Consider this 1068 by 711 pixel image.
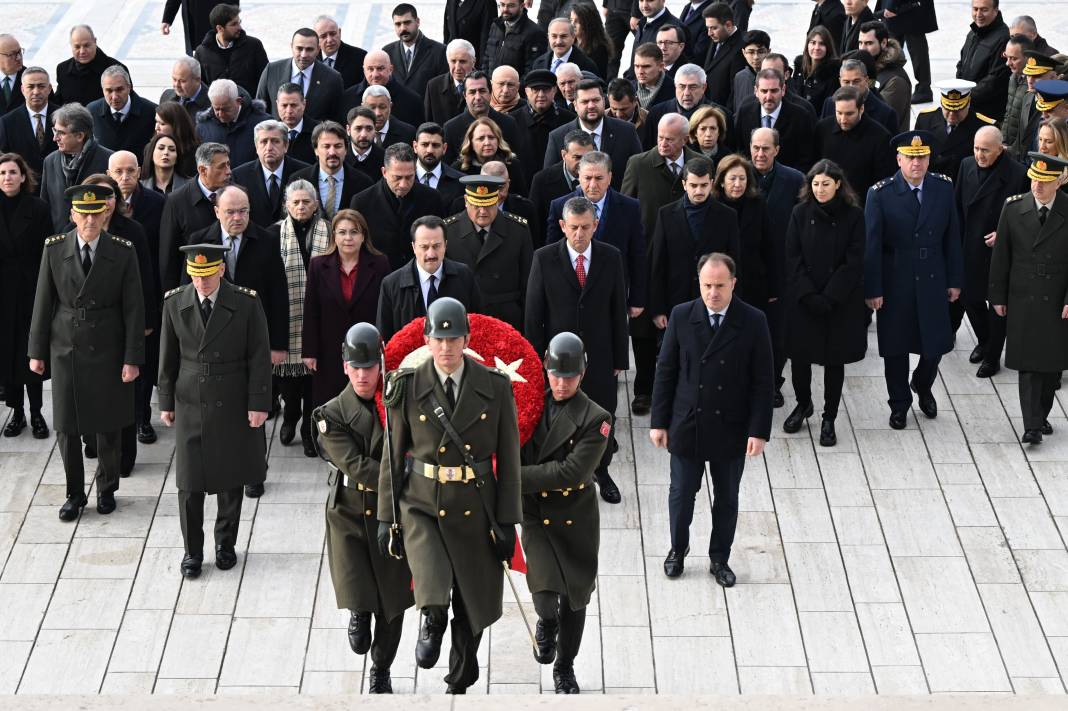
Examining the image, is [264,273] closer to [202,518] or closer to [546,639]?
[202,518]

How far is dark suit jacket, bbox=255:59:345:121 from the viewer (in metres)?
13.3

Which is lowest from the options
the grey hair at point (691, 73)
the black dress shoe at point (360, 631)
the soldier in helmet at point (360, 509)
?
the black dress shoe at point (360, 631)

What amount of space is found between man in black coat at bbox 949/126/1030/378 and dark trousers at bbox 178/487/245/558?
205 inches

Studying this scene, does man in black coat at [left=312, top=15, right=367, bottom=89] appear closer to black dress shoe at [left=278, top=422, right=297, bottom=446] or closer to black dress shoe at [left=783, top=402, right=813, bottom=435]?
black dress shoe at [left=278, top=422, right=297, bottom=446]

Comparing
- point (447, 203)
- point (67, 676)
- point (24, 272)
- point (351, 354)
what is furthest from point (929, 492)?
point (24, 272)

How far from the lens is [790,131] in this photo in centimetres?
1234

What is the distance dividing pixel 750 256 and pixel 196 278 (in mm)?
3620

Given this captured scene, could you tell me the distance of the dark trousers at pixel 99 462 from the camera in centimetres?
998

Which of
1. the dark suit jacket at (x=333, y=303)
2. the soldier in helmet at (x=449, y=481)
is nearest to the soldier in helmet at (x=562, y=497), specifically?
the soldier in helmet at (x=449, y=481)

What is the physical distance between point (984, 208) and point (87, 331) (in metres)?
5.91

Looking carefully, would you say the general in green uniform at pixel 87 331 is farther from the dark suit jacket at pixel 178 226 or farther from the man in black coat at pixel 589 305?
the man in black coat at pixel 589 305

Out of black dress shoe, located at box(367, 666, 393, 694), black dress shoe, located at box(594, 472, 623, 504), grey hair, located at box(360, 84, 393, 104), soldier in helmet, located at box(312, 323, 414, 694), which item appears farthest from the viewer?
grey hair, located at box(360, 84, 393, 104)

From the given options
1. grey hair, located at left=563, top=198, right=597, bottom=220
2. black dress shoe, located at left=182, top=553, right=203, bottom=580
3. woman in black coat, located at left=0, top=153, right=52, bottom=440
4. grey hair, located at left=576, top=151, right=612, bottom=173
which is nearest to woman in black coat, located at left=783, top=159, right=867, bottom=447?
grey hair, located at left=576, top=151, right=612, bottom=173

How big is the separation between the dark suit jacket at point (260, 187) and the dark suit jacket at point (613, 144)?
5.67 feet
